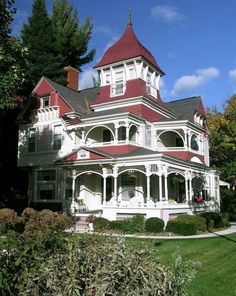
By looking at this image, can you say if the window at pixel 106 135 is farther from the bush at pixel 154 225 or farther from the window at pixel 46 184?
the bush at pixel 154 225

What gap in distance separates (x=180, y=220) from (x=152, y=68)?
13940 mm

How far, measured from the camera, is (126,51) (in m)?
29.8

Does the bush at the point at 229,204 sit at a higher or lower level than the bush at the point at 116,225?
higher

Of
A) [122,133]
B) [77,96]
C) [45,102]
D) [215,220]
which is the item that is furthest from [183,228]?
[45,102]

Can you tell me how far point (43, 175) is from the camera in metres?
30.6

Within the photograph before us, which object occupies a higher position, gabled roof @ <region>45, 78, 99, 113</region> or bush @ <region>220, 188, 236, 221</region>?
gabled roof @ <region>45, 78, 99, 113</region>

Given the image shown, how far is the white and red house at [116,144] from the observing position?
25531mm

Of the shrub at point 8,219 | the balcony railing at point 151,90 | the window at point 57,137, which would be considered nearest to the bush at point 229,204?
the balcony railing at point 151,90

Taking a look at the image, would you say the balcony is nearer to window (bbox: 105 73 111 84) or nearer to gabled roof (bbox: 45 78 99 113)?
window (bbox: 105 73 111 84)

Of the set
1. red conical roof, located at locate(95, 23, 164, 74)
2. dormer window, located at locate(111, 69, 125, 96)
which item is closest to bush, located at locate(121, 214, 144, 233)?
dormer window, located at locate(111, 69, 125, 96)

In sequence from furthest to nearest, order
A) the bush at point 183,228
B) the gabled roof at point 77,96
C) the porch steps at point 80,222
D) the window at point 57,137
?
the gabled roof at point 77,96 < the window at point 57,137 < the porch steps at point 80,222 < the bush at point 183,228

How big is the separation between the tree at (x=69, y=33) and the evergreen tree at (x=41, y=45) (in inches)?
30.6

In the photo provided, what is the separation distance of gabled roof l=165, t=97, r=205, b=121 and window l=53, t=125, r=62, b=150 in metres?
9.28

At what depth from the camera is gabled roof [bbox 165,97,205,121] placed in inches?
1283
